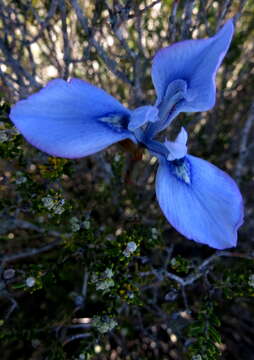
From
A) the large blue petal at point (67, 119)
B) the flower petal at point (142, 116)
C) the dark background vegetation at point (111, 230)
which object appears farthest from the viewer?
the dark background vegetation at point (111, 230)

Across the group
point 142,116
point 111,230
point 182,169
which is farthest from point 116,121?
point 111,230

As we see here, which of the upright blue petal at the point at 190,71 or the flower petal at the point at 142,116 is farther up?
the upright blue petal at the point at 190,71

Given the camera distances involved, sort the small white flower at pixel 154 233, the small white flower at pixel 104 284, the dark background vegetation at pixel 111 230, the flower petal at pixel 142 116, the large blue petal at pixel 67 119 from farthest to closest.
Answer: the small white flower at pixel 154 233
the dark background vegetation at pixel 111 230
the small white flower at pixel 104 284
the flower petal at pixel 142 116
the large blue petal at pixel 67 119

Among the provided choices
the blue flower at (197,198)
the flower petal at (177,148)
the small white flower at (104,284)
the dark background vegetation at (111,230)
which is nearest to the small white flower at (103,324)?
the dark background vegetation at (111,230)

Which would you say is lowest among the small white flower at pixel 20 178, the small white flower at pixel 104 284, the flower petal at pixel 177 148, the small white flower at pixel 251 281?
the small white flower at pixel 251 281

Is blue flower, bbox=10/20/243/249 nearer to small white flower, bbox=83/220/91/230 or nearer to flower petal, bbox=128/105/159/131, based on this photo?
flower petal, bbox=128/105/159/131

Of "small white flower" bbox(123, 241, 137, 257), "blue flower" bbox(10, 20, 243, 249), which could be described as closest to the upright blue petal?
"blue flower" bbox(10, 20, 243, 249)

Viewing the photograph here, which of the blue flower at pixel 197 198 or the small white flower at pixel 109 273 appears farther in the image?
the small white flower at pixel 109 273

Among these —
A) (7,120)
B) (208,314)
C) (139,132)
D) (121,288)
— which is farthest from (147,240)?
(7,120)

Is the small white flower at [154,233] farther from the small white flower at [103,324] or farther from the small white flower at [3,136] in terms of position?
the small white flower at [3,136]

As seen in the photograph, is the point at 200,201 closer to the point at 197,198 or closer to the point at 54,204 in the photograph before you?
the point at 197,198
